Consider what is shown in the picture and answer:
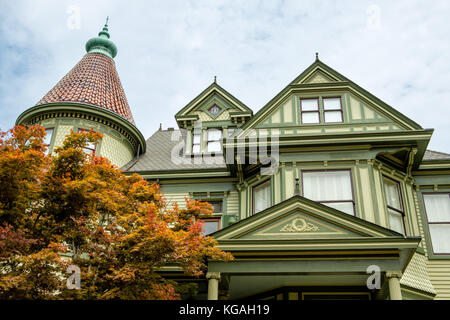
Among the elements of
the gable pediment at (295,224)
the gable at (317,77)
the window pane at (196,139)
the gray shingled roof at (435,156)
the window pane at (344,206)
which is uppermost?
the gable at (317,77)

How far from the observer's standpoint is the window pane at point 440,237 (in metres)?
16.6

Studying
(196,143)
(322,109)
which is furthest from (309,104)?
(196,143)

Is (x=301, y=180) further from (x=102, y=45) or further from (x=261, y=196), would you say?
(x=102, y=45)

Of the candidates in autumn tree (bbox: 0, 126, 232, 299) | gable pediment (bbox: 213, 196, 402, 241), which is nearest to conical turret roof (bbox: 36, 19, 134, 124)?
autumn tree (bbox: 0, 126, 232, 299)

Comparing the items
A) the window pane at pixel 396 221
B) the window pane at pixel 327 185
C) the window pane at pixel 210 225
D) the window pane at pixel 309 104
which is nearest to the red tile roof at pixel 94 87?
the window pane at pixel 210 225

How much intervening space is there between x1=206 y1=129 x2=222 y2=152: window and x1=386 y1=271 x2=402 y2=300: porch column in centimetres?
1023

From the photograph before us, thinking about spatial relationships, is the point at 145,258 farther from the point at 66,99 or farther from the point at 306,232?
the point at 66,99

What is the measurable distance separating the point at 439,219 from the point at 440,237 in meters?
0.70

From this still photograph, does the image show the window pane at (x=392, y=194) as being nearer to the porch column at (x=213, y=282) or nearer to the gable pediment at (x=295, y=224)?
the gable pediment at (x=295, y=224)

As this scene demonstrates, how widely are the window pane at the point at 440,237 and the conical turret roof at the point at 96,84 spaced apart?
13.8 metres

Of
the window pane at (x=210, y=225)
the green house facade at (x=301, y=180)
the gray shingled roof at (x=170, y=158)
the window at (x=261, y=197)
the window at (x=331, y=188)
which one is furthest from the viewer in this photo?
the gray shingled roof at (x=170, y=158)

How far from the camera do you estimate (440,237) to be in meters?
16.8
